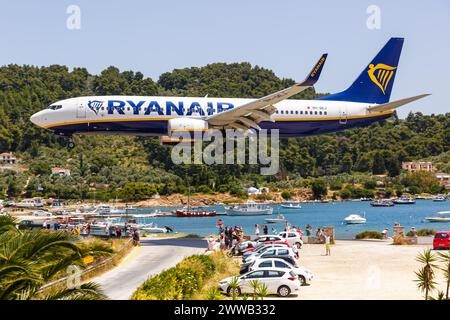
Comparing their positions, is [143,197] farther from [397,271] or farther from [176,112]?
[397,271]

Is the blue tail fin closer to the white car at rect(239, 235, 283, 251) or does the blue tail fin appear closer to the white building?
the white car at rect(239, 235, 283, 251)

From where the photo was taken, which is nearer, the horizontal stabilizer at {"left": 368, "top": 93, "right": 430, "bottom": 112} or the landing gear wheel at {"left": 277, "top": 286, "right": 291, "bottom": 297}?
the landing gear wheel at {"left": 277, "top": 286, "right": 291, "bottom": 297}

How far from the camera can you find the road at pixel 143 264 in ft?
91.4

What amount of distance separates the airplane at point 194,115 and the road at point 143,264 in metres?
7.49

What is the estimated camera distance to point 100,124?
52.4m

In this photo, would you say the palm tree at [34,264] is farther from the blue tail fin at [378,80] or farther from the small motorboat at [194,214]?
the small motorboat at [194,214]

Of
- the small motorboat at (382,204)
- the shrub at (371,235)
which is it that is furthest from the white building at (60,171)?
the shrub at (371,235)

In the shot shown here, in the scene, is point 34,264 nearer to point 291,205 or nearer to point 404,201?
point 291,205

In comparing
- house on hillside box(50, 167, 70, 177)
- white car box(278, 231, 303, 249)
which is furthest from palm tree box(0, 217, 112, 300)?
house on hillside box(50, 167, 70, 177)

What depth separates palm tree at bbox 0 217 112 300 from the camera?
1438 centimetres

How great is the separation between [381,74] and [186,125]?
21.9 m

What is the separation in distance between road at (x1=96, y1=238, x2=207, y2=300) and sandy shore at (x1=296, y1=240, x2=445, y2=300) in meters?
6.60

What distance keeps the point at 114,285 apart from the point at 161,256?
11.9 metres
